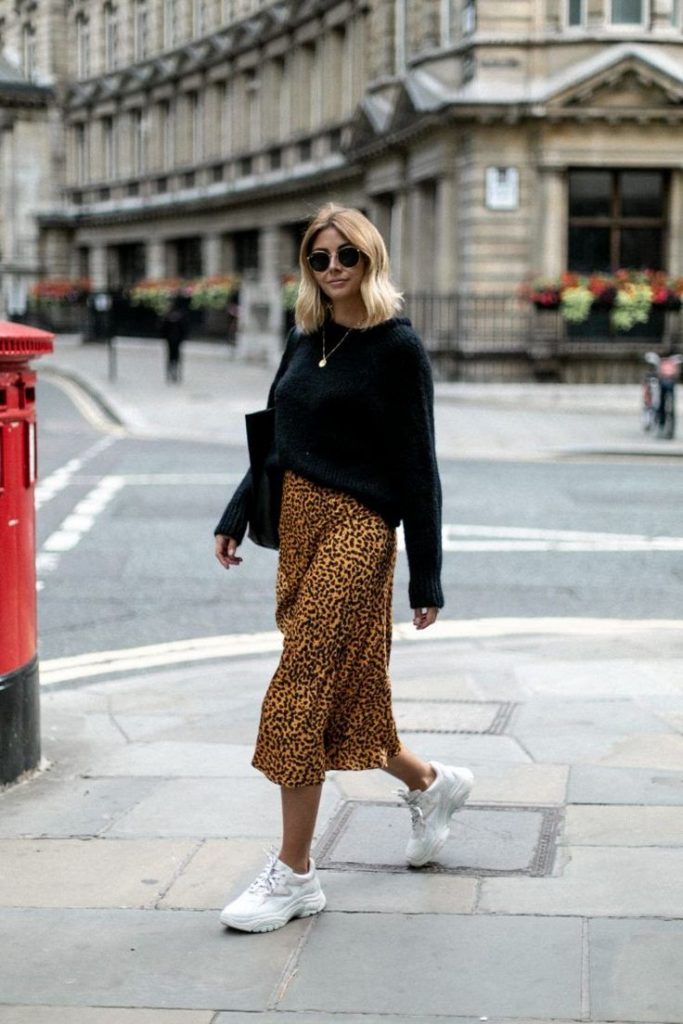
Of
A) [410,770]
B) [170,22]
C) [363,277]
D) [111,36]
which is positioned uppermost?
[111,36]

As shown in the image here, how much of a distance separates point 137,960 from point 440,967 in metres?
0.74

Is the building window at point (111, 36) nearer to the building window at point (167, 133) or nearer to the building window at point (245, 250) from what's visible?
the building window at point (167, 133)

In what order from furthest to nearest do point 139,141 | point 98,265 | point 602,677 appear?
point 98,265 < point 139,141 < point 602,677

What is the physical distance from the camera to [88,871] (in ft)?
16.3

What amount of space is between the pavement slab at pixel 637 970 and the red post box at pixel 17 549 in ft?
7.73

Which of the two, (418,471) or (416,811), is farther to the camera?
(416,811)

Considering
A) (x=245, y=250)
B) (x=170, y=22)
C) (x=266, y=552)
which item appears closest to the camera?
(x=266, y=552)

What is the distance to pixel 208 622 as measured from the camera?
956 cm

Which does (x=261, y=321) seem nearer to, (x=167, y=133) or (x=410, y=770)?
(x=167, y=133)

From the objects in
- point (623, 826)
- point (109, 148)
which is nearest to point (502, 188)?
point (623, 826)

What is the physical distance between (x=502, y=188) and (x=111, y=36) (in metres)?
34.3

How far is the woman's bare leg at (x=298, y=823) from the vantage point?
15.1 ft

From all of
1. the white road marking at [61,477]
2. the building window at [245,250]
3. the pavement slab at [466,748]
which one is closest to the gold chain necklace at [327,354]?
the pavement slab at [466,748]

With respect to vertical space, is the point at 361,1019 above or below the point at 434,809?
below
